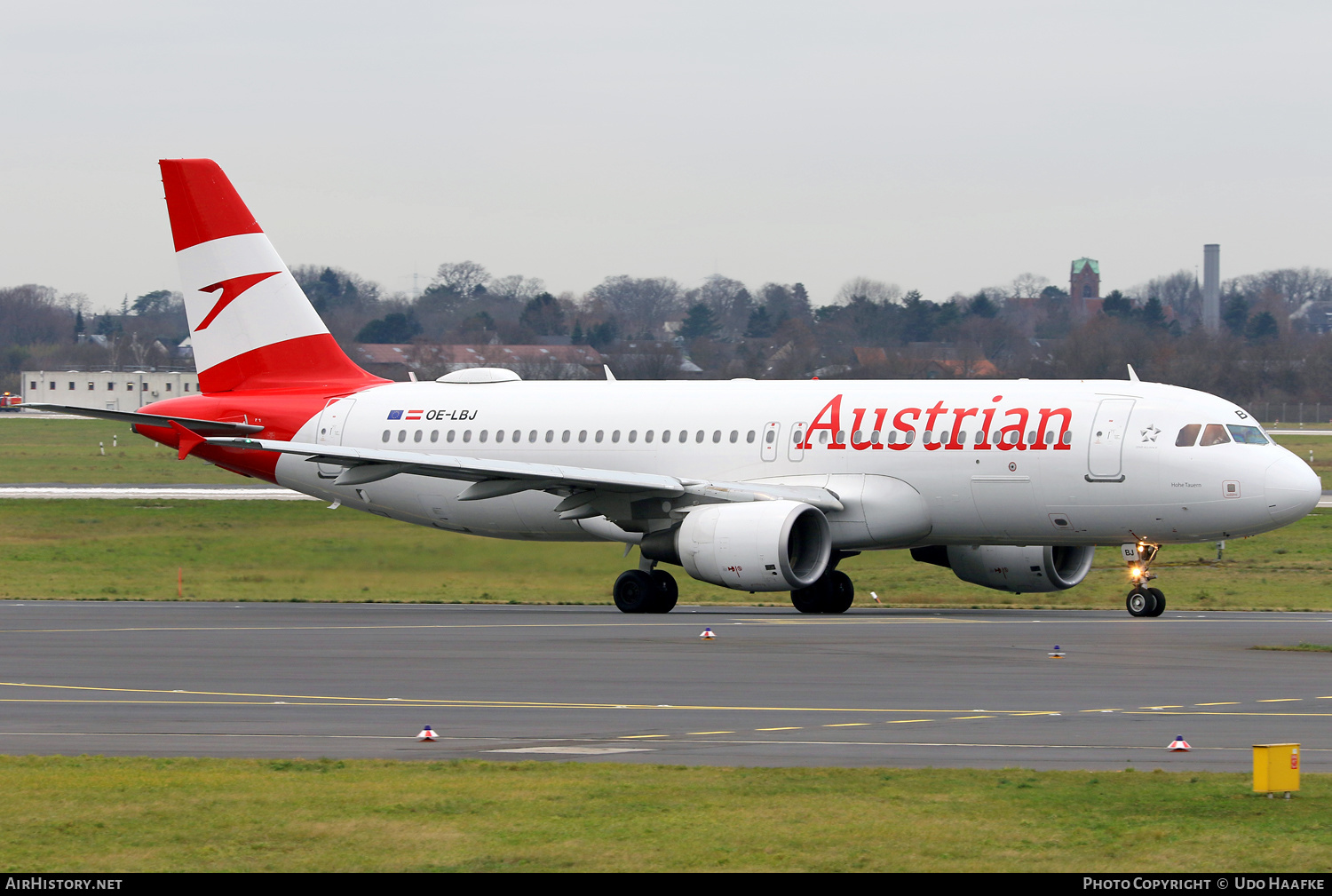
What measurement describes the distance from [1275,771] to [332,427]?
30232 mm

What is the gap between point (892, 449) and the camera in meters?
35.2

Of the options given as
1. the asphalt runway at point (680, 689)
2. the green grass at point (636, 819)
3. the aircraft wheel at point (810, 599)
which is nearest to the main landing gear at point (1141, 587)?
the asphalt runway at point (680, 689)

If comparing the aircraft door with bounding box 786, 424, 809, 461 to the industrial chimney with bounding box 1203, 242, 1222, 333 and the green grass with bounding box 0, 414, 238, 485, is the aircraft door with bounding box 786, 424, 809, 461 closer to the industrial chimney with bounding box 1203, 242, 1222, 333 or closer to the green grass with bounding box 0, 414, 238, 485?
the green grass with bounding box 0, 414, 238, 485

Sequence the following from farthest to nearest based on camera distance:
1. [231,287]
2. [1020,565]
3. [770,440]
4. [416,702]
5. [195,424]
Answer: [231,287] < [195,424] < [1020,565] < [770,440] < [416,702]

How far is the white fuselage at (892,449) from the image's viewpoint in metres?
33.2

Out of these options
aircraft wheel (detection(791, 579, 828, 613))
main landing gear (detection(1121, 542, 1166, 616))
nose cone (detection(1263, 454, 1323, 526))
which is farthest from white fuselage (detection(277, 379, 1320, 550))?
aircraft wheel (detection(791, 579, 828, 613))

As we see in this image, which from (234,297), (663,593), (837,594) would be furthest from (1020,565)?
(234,297)

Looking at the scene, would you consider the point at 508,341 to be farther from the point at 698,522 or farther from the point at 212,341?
the point at 698,522

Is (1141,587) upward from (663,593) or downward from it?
upward

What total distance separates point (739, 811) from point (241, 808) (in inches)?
133

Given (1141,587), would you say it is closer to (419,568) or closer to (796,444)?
(796,444)

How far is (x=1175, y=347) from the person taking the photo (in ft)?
365

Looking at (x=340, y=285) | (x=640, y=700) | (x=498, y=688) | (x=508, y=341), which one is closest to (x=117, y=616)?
(x=498, y=688)

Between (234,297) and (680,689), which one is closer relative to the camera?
(680,689)
